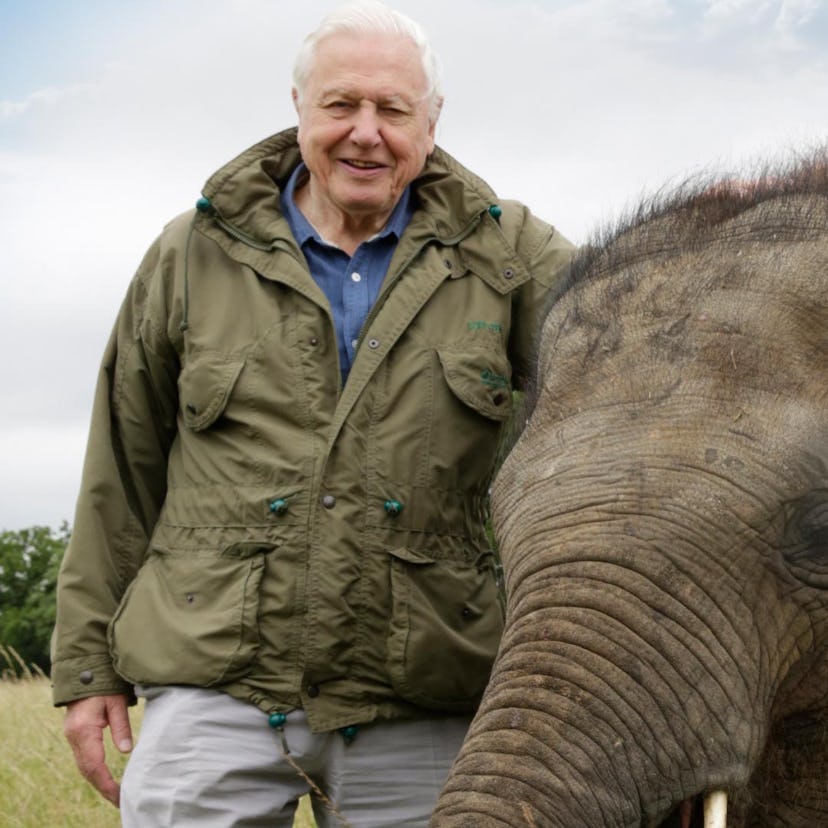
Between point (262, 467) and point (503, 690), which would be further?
point (262, 467)

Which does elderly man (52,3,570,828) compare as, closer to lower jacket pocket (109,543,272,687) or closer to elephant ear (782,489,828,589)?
lower jacket pocket (109,543,272,687)

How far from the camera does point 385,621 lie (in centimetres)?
507

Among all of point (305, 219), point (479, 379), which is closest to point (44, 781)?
point (305, 219)

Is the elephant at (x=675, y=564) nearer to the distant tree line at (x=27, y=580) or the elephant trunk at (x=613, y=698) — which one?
the elephant trunk at (x=613, y=698)

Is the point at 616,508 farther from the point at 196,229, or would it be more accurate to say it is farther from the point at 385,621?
the point at 196,229

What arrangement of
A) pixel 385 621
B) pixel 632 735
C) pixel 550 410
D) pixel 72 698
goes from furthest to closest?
pixel 72 698 < pixel 385 621 < pixel 550 410 < pixel 632 735

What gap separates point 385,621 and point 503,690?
150 centimetres

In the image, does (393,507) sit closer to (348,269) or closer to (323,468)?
(323,468)

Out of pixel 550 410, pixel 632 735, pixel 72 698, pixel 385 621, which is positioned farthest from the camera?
pixel 72 698

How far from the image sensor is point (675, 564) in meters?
3.64

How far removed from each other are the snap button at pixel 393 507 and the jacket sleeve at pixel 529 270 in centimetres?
61

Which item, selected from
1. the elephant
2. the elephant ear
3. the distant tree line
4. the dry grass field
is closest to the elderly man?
the elephant

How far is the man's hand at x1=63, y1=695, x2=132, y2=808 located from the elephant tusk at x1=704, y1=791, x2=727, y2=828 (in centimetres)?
255

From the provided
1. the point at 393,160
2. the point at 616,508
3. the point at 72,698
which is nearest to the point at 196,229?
the point at 393,160
